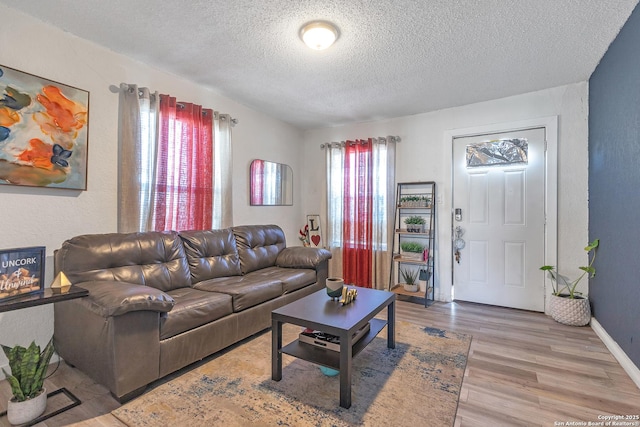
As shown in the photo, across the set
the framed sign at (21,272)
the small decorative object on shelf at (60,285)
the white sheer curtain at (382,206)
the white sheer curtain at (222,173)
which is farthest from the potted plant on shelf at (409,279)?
the framed sign at (21,272)

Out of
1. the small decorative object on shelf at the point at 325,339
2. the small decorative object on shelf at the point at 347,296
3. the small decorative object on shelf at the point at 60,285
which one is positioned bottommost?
the small decorative object on shelf at the point at 325,339

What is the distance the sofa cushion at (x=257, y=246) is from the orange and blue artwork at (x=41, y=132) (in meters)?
1.49

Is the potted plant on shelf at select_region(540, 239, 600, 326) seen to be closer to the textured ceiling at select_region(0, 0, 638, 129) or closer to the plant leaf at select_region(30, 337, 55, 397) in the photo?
the textured ceiling at select_region(0, 0, 638, 129)

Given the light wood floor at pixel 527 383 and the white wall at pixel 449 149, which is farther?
the white wall at pixel 449 149

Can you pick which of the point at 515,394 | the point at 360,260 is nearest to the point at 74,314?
the point at 515,394

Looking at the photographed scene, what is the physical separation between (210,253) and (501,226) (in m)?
3.26

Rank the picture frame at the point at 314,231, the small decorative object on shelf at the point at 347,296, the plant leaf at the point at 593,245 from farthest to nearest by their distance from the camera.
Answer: the picture frame at the point at 314,231 < the plant leaf at the point at 593,245 < the small decorative object on shelf at the point at 347,296

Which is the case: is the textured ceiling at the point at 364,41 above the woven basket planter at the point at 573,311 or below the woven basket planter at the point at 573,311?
above

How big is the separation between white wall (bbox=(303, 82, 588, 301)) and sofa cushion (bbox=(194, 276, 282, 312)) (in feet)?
6.77

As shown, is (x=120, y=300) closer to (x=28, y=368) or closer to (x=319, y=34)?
(x=28, y=368)

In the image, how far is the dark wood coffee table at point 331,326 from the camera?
5.62 feet

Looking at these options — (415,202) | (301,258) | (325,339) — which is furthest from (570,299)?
(301,258)

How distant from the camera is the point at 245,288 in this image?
8.41 ft

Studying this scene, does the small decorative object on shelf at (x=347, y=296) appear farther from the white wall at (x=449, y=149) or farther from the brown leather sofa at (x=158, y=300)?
the white wall at (x=449, y=149)
